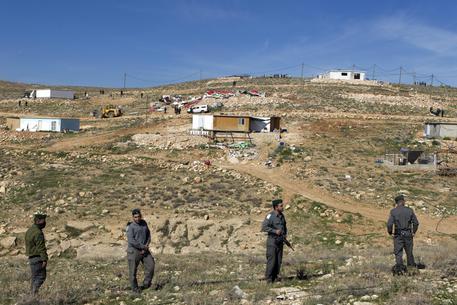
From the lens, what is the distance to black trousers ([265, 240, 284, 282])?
35.1ft

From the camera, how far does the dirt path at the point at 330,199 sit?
2319cm

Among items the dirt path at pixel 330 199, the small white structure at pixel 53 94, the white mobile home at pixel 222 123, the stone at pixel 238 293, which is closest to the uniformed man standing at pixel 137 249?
the stone at pixel 238 293

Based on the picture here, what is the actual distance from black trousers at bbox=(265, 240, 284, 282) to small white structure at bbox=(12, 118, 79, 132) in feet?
140

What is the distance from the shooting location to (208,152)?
36.8 metres

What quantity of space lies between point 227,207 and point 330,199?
5.51 m

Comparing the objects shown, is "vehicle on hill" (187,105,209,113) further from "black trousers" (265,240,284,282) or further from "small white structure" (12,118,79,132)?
"black trousers" (265,240,284,282)

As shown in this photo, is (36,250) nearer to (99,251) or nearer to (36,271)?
(36,271)

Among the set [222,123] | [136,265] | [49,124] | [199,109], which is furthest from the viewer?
[199,109]

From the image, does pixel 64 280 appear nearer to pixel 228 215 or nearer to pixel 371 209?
pixel 228 215

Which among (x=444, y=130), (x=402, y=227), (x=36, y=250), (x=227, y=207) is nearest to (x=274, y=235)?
(x=402, y=227)

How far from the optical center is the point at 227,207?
2517 centimetres

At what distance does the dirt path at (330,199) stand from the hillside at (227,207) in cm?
11

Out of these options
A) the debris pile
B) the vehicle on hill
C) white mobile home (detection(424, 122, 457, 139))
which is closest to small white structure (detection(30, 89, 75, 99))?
the vehicle on hill

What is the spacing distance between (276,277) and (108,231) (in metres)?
12.7
